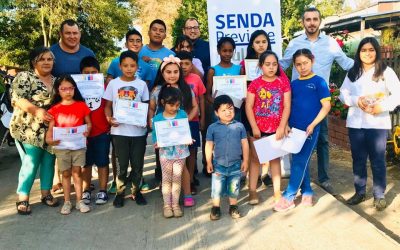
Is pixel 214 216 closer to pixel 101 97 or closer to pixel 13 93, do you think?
pixel 101 97

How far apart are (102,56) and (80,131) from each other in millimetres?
28898

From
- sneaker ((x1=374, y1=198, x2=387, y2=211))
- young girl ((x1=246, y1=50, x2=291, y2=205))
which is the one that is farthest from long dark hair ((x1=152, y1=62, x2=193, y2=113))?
sneaker ((x1=374, y1=198, x2=387, y2=211))

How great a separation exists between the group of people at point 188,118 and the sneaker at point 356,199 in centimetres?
1

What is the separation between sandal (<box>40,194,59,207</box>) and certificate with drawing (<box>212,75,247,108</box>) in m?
2.24

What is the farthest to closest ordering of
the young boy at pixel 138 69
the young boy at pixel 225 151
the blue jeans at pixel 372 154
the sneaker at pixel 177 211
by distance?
the young boy at pixel 138 69 < the blue jeans at pixel 372 154 < the sneaker at pixel 177 211 < the young boy at pixel 225 151

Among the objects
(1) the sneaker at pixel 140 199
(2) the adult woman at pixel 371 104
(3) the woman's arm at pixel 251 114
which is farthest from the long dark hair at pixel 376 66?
(1) the sneaker at pixel 140 199

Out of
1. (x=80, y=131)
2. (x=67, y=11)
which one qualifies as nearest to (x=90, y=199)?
(x=80, y=131)

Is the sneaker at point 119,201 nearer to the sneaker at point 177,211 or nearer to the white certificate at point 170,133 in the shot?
the sneaker at point 177,211

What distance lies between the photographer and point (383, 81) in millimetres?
4293

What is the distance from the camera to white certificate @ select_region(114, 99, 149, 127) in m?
4.28

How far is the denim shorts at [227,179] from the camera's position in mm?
4141

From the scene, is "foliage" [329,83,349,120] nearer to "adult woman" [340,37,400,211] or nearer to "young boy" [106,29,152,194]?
"adult woman" [340,37,400,211]

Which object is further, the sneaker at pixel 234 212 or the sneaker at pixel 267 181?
the sneaker at pixel 267 181

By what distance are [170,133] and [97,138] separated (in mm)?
1012
